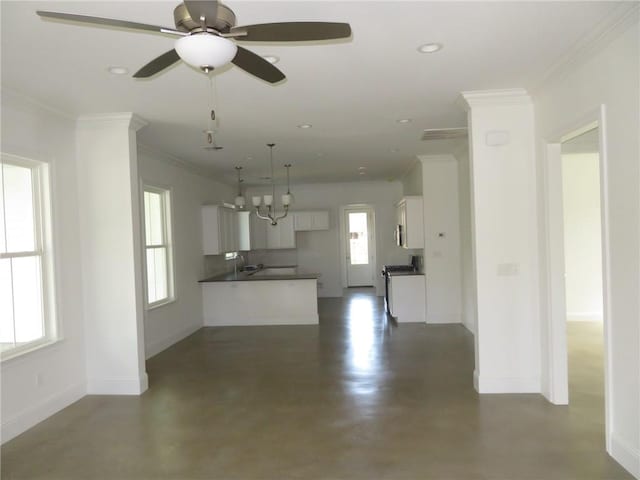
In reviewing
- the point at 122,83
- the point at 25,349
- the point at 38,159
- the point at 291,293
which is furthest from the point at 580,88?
the point at 291,293

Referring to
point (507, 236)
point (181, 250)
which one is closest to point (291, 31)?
point (507, 236)

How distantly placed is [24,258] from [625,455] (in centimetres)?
473

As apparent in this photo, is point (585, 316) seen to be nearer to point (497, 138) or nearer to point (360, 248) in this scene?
point (497, 138)

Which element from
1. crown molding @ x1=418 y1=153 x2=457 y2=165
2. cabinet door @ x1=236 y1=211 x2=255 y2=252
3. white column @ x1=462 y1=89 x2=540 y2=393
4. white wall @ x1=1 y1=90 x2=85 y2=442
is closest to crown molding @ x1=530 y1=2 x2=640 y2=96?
white column @ x1=462 y1=89 x2=540 y2=393

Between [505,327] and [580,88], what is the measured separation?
211 cm

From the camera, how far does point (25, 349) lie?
12.5 ft

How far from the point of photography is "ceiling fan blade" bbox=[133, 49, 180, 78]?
2.13 metres

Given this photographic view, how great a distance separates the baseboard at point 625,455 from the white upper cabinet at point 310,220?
826cm

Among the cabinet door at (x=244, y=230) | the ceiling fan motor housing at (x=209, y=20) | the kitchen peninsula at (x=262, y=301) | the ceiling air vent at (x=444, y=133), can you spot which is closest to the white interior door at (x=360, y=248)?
the cabinet door at (x=244, y=230)

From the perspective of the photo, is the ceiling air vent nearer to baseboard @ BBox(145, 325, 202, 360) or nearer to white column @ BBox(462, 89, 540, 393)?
white column @ BBox(462, 89, 540, 393)

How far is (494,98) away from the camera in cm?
411

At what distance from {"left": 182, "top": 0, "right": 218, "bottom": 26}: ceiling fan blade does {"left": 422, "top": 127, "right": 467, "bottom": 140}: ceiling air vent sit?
3995mm

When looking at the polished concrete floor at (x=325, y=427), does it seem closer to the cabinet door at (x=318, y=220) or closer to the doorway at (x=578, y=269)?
the doorway at (x=578, y=269)

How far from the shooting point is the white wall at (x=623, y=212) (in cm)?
261
